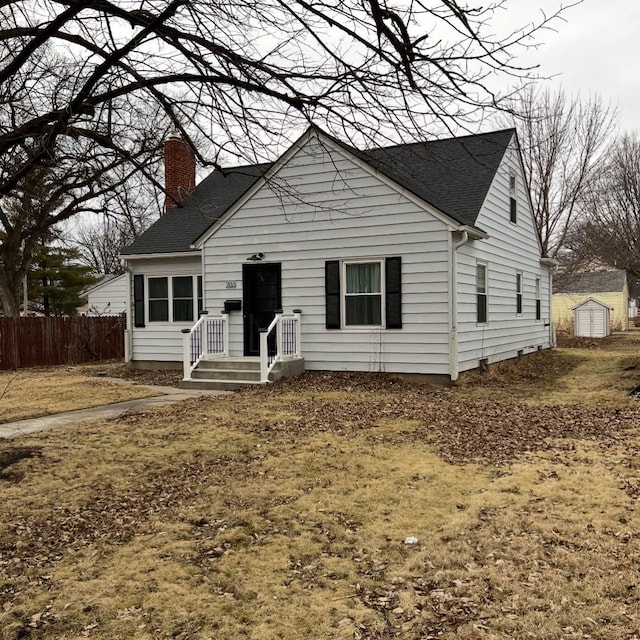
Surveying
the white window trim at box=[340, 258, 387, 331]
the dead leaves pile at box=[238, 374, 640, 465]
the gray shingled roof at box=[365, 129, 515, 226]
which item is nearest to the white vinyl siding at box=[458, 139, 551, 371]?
the gray shingled roof at box=[365, 129, 515, 226]

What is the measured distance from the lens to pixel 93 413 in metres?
8.99

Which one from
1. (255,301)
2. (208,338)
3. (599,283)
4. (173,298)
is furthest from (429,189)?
(599,283)

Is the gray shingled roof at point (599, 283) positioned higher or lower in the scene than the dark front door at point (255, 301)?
higher

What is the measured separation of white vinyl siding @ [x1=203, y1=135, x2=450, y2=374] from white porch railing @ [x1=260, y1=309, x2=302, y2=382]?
228 mm

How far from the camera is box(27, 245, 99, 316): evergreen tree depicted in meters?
31.2

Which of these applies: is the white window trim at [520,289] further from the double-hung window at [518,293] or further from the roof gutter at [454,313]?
the roof gutter at [454,313]

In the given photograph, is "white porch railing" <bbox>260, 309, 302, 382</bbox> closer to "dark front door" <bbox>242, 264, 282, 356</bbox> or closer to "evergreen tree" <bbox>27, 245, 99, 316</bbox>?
"dark front door" <bbox>242, 264, 282, 356</bbox>

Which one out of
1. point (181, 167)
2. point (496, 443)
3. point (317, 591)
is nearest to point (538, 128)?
point (181, 167)

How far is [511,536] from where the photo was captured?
13.2 ft

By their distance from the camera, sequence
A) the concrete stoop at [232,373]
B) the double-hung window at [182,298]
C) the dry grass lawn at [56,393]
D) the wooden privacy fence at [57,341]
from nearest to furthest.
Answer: the dry grass lawn at [56,393]
the concrete stoop at [232,373]
the double-hung window at [182,298]
the wooden privacy fence at [57,341]

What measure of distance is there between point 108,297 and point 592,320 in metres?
26.8

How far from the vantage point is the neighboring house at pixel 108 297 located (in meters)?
33.2

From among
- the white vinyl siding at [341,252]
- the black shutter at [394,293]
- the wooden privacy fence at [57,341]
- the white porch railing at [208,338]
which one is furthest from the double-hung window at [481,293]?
the wooden privacy fence at [57,341]

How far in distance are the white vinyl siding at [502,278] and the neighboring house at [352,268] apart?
0.22ft
